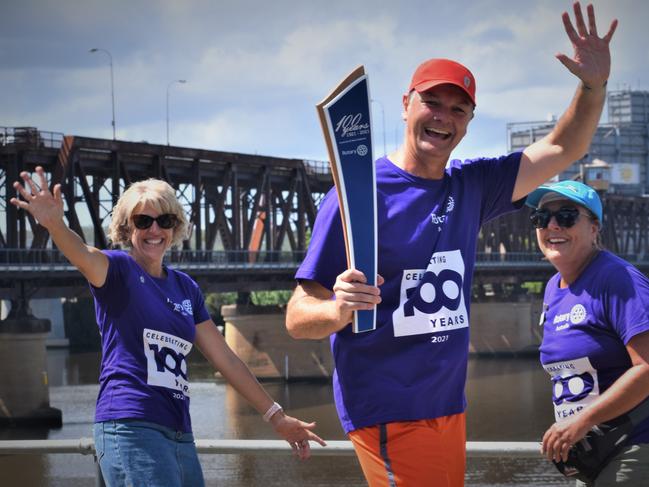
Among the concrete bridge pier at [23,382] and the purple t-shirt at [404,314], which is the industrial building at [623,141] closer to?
the concrete bridge pier at [23,382]

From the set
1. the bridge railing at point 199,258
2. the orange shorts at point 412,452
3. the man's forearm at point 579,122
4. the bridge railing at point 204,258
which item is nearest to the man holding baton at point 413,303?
the orange shorts at point 412,452

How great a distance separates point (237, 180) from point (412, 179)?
64.4 metres

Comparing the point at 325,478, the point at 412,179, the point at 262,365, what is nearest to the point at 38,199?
the point at 412,179

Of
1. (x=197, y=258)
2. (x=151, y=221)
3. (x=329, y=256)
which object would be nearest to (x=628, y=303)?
(x=329, y=256)

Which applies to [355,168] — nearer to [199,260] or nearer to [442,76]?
[442,76]

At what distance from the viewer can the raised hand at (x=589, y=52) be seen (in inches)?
165

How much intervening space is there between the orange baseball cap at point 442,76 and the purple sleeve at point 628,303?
3.35 feet

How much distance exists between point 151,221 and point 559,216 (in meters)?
1.91

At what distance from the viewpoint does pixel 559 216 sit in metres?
4.71

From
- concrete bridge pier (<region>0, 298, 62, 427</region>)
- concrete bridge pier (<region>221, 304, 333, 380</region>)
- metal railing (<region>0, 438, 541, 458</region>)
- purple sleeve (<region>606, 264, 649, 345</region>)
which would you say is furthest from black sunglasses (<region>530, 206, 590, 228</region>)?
concrete bridge pier (<region>221, 304, 333, 380</region>)

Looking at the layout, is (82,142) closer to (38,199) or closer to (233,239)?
(233,239)

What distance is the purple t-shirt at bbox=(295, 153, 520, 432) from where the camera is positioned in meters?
3.88

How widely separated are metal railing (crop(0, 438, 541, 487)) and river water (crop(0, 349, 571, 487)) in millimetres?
15899

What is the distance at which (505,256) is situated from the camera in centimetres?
9756
